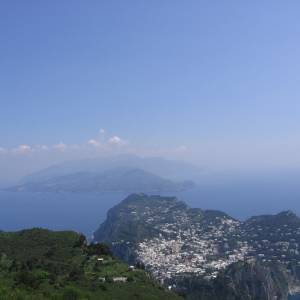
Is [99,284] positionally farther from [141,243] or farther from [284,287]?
[141,243]

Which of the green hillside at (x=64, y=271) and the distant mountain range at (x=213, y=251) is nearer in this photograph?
the green hillside at (x=64, y=271)

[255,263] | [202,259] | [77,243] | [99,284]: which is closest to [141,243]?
[202,259]

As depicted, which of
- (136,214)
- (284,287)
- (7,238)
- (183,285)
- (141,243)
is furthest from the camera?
(136,214)

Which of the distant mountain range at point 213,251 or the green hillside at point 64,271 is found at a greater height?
the green hillside at point 64,271

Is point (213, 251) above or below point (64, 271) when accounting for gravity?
below
